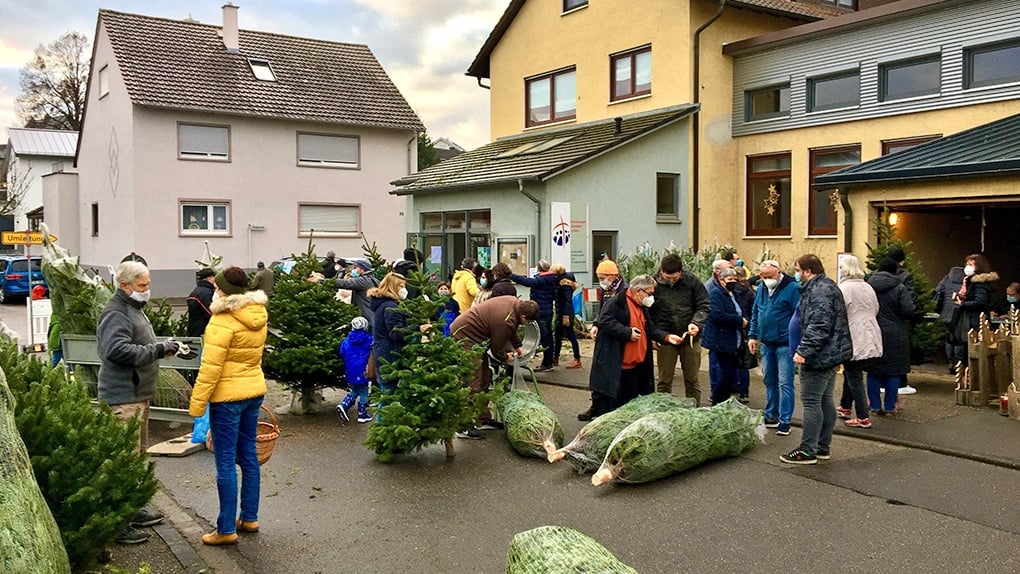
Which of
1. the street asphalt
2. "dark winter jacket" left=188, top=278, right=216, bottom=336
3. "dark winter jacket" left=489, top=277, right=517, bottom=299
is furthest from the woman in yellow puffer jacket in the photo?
"dark winter jacket" left=489, top=277, right=517, bottom=299

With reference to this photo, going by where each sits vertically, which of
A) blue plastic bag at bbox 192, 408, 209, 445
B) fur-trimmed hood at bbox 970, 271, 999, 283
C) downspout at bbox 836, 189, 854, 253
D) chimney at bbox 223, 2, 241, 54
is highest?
chimney at bbox 223, 2, 241, 54

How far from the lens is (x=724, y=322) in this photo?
9648 millimetres

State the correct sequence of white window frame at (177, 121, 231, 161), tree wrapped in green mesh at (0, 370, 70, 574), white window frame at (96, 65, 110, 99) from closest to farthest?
tree wrapped in green mesh at (0, 370, 70, 574) < white window frame at (177, 121, 231, 161) < white window frame at (96, 65, 110, 99)

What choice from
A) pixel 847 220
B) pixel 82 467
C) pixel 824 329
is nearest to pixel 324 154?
pixel 847 220

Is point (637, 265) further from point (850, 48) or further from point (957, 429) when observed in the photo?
point (957, 429)

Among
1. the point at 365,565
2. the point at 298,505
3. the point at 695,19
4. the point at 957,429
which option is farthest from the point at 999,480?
the point at 695,19

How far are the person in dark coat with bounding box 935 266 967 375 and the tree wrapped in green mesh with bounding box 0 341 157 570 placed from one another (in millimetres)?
10713

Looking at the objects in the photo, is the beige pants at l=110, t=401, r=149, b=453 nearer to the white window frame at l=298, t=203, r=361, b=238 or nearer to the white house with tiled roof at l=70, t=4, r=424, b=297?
the white house with tiled roof at l=70, t=4, r=424, b=297

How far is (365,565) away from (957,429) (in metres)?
6.66

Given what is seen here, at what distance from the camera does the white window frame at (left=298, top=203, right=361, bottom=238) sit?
107ft

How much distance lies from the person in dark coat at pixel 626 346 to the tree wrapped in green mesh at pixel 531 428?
84 cm

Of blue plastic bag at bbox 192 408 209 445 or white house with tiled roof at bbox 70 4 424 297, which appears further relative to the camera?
white house with tiled roof at bbox 70 4 424 297

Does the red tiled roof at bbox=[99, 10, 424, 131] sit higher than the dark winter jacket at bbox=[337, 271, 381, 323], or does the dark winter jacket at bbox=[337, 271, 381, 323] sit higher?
the red tiled roof at bbox=[99, 10, 424, 131]

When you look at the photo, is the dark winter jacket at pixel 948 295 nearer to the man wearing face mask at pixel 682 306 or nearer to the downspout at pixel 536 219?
the man wearing face mask at pixel 682 306
